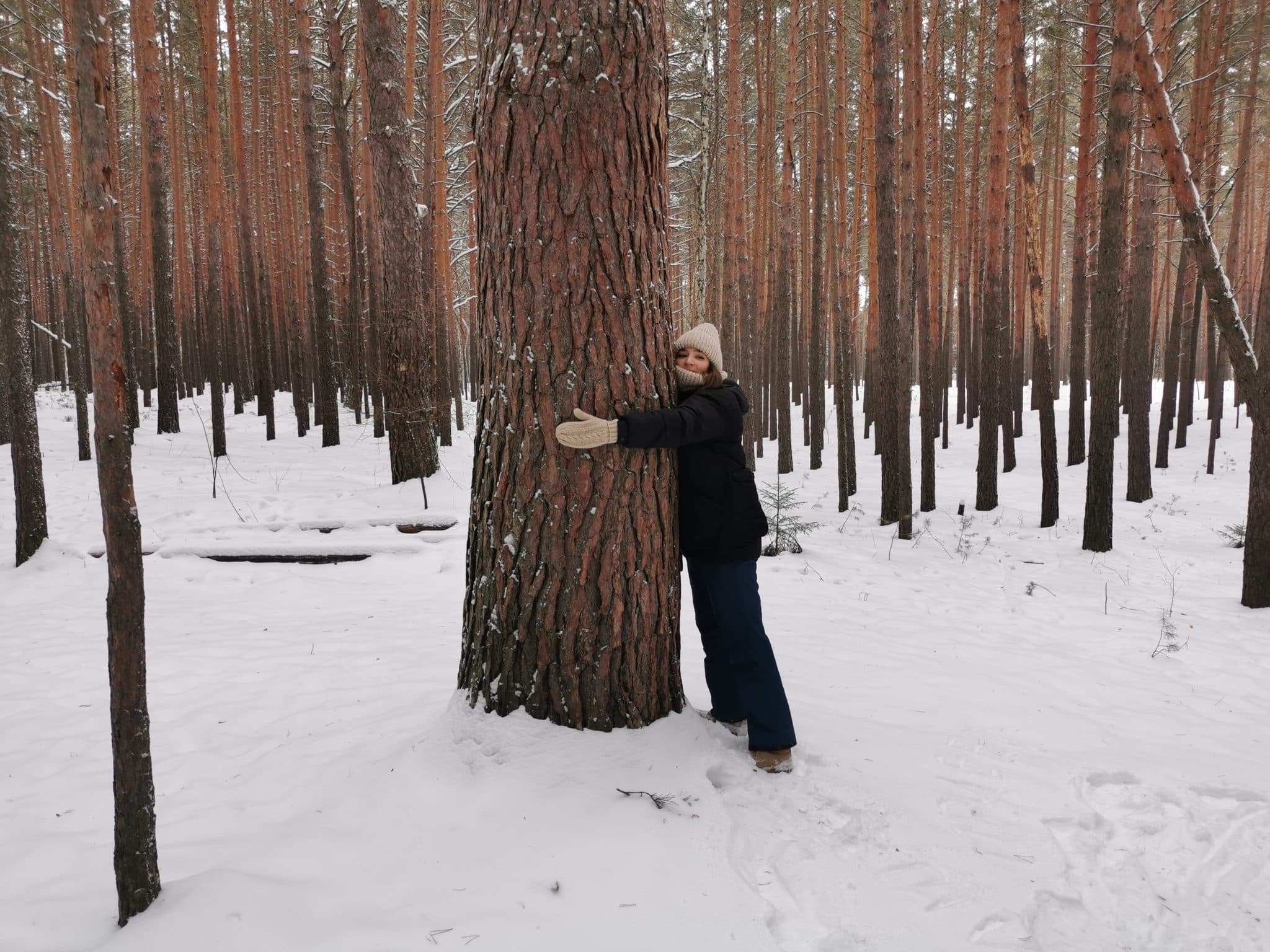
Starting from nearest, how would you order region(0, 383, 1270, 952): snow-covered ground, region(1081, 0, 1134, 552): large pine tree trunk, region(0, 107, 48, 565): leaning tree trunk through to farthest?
region(0, 383, 1270, 952): snow-covered ground, region(0, 107, 48, 565): leaning tree trunk, region(1081, 0, 1134, 552): large pine tree trunk

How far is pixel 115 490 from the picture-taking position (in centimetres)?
165

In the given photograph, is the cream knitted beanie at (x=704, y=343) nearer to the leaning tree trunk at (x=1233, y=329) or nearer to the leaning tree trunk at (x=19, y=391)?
the leaning tree trunk at (x=1233, y=329)

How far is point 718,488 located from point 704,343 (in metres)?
0.60

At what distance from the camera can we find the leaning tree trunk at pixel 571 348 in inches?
93.7

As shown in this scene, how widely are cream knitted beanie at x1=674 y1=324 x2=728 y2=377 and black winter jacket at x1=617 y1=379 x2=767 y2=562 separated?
12cm

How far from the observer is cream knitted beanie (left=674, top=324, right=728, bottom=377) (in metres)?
2.74

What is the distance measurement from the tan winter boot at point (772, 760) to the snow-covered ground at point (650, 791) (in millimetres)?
52

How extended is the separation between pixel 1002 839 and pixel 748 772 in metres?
0.89

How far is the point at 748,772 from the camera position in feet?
8.48

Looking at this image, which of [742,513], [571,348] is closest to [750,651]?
[742,513]

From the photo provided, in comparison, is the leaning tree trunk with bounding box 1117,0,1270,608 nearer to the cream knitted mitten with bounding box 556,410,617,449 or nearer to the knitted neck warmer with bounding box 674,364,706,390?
the knitted neck warmer with bounding box 674,364,706,390


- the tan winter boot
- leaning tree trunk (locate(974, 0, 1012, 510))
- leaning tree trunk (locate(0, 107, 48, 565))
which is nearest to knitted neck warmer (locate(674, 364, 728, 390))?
the tan winter boot

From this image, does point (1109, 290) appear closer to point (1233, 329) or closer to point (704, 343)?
point (1233, 329)

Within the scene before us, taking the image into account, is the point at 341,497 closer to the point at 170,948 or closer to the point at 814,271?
the point at 170,948
